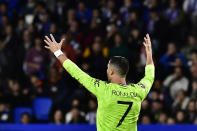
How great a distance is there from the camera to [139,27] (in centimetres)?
1333

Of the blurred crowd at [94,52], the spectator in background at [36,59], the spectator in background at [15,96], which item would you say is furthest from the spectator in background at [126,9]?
the spectator in background at [15,96]

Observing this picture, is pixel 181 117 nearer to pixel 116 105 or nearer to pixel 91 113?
pixel 91 113

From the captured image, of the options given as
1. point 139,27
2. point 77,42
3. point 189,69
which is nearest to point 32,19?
point 77,42

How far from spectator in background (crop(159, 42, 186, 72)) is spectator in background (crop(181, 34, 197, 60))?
0.26 metres

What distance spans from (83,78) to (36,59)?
332 inches

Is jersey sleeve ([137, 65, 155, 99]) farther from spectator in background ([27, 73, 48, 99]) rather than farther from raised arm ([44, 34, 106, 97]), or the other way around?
spectator in background ([27, 73, 48, 99])

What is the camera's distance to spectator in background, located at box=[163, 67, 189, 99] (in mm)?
11867

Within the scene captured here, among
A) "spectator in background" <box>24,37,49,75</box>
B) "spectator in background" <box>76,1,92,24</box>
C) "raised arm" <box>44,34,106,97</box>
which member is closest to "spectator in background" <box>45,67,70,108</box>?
"spectator in background" <box>24,37,49,75</box>

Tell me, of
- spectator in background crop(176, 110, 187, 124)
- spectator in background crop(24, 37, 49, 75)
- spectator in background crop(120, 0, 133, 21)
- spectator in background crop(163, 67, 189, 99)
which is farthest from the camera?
spectator in background crop(120, 0, 133, 21)

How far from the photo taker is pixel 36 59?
1327 cm

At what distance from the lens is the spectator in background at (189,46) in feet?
41.5

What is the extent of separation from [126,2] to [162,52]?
2.03m

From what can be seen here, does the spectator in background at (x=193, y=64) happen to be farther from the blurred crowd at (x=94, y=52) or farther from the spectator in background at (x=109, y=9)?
Answer: the spectator in background at (x=109, y=9)

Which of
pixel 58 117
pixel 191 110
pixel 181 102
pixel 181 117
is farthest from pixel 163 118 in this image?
pixel 58 117
